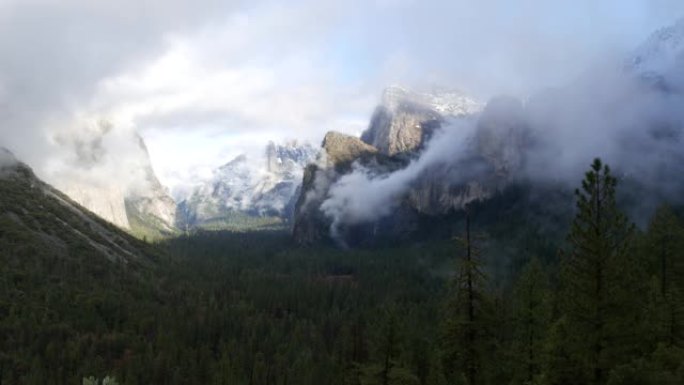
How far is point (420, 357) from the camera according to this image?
9162 cm

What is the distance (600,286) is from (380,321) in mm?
24021

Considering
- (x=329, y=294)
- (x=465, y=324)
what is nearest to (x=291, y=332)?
(x=329, y=294)

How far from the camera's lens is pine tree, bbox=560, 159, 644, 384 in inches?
1270

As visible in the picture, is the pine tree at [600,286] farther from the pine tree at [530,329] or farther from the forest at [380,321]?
the pine tree at [530,329]

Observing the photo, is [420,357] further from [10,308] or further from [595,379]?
[10,308]

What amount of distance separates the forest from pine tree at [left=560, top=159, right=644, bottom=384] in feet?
0.24

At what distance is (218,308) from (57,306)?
4008 cm

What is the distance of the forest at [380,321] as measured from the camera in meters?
32.9

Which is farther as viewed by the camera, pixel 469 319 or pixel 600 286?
pixel 469 319

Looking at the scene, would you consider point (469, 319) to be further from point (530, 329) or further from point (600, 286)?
point (530, 329)

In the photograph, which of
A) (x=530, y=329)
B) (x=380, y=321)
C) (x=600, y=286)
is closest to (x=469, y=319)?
(x=600, y=286)

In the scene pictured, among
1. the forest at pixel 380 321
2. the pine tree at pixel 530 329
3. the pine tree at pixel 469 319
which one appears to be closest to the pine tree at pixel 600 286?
the forest at pixel 380 321

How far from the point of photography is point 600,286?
32656 millimetres

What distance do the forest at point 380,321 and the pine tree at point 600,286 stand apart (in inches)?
2.8
